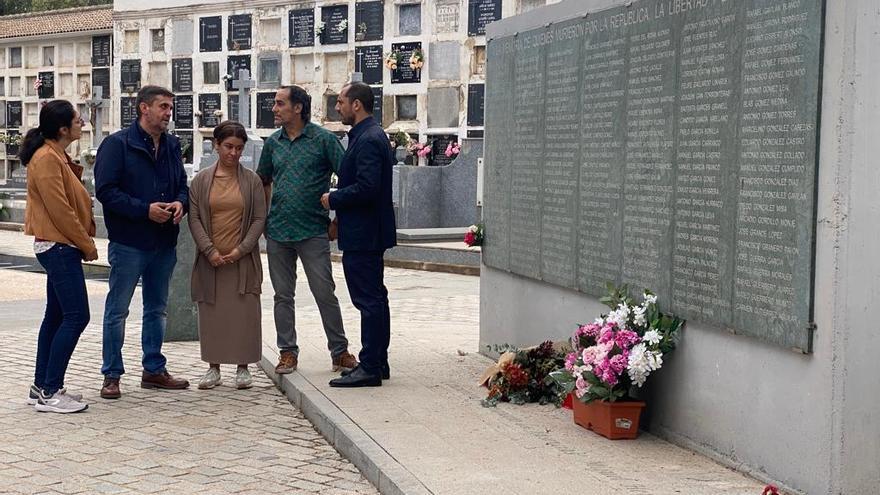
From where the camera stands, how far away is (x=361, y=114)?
23.6 ft

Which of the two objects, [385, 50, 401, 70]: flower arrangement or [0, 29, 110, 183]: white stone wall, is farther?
[0, 29, 110, 183]: white stone wall

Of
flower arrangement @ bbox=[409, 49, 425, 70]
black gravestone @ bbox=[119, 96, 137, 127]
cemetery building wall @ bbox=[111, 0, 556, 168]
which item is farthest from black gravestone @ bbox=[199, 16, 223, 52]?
flower arrangement @ bbox=[409, 49, 425, 70]

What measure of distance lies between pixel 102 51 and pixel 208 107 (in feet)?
20.1

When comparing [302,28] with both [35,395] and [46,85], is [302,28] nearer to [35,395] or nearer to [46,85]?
[46,85]

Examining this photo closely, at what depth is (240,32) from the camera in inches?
1347

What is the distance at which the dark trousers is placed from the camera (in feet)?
23.2

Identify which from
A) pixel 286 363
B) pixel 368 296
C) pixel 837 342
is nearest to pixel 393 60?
pixel 286 363

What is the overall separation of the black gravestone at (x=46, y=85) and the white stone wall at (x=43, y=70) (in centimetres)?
15

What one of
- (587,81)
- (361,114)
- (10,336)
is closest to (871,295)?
(587,81)

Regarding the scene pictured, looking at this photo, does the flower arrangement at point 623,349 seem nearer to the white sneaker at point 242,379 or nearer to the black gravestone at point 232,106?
the white sneaker at point 242,379

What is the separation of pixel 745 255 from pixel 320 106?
90.9 feet

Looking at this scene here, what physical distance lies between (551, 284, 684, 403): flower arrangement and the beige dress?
2.22 meters

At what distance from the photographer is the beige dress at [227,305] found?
24.2 feet

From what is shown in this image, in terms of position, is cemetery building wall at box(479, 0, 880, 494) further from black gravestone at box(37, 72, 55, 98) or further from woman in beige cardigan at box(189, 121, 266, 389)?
black gravestone at box(37, 72, 55, 98)
